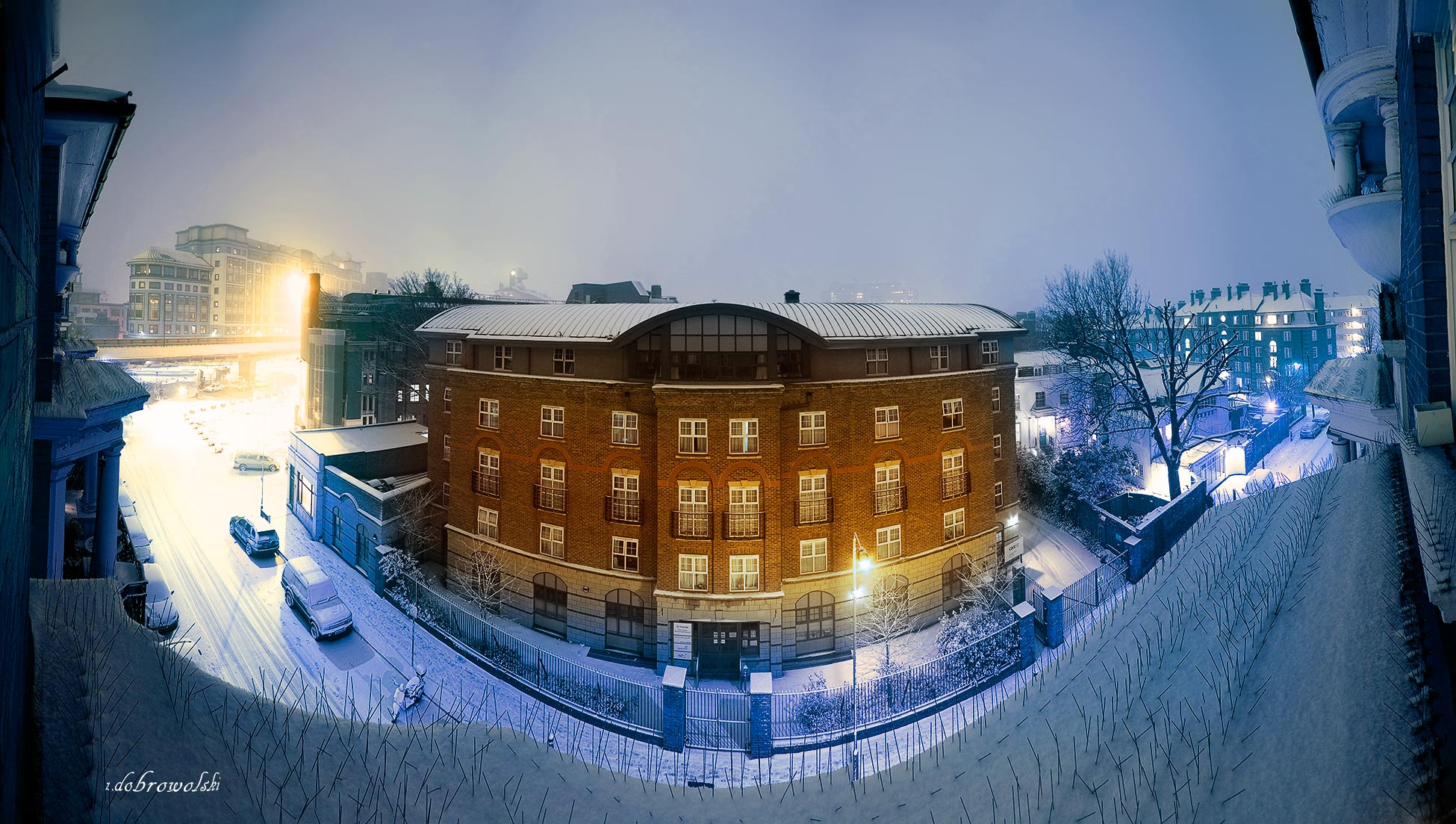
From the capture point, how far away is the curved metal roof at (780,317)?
726 cm

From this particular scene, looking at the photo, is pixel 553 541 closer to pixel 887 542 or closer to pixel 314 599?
pixel 314 599

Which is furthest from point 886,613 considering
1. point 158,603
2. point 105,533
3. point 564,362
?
point 105,533

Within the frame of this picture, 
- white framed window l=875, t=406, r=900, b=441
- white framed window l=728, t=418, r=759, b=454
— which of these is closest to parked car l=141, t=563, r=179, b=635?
white framed window l=728, t=418, r=759, b=454

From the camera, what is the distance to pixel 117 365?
A: 5391mm

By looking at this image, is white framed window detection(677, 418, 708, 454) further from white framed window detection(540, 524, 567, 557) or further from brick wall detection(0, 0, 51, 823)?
brick wall detection(0, 0, 51, 823)

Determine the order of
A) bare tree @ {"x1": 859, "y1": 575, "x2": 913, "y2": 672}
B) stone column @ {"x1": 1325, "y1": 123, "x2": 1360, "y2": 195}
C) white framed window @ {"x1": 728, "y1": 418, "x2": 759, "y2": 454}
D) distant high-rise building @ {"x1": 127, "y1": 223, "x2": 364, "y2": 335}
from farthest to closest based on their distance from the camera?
white framed window @ {"x1": 728, "y1": 418, "x2": 759, "y2": 454}, bare tree @ {"x1": 859, "y1": 575, "x2": 913, "y2": 672}, distant high-rise building @ {"x1": 127, "y1": 223, "x2": 364, "y2": 335}, stone column @ {"x1": 1325, "y1": 123, "x2": 1360, "y2": 195}

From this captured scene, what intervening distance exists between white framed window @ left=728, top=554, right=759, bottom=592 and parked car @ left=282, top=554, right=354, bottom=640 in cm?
575

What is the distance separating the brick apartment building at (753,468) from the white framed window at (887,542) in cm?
3

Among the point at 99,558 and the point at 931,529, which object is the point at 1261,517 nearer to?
the point at 931,529

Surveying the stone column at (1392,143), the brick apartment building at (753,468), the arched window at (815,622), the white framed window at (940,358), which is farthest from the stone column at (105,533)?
the stone column at (1392,143)

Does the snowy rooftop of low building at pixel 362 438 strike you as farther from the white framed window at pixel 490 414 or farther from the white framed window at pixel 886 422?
the white framed window at pixel 886 422

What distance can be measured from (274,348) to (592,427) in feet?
17.2

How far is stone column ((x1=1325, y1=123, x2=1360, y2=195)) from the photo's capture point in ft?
13.6

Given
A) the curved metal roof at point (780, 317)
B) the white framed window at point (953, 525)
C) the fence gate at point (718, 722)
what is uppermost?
the curved metal roof at point (780, 317)
